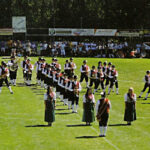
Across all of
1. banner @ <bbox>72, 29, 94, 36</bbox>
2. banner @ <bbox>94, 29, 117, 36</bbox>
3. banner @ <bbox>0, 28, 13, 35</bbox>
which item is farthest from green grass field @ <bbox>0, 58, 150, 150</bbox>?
banner @ <bbox>94, 29, 117, 36</bbox>

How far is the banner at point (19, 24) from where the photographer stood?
2264 inches

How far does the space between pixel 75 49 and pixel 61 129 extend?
34.7 metres

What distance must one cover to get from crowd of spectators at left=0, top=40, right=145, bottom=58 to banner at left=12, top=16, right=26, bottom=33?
1582 millimetres

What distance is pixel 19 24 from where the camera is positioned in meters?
58.1

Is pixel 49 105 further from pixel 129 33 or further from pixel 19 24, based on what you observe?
pixel 129 33

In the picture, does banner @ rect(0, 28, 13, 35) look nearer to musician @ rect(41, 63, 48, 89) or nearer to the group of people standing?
the group of people standing

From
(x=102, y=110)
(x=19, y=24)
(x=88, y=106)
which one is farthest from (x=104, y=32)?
(x=102, y=110)

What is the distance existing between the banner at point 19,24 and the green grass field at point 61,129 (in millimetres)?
24779

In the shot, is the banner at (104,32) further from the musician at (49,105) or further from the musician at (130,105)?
the musician at (49,105)

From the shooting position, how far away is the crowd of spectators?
184ft

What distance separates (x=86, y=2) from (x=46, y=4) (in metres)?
6.87

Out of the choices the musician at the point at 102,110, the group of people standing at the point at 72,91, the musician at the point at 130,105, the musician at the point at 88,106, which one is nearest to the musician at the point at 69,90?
the group of people standing at the point at 72,91

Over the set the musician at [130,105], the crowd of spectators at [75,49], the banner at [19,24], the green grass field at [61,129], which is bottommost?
the green grass field at [61,129]

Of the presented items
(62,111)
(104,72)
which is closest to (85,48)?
(104,72)
